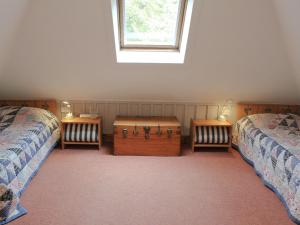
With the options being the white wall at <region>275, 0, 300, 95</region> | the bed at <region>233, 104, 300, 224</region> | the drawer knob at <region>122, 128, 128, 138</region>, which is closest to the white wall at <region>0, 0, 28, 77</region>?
the drawer knob at <region>122, 128, 128, 138</region>

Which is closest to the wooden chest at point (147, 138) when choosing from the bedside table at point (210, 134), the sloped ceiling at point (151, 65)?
the bedside table at point (210, 134)

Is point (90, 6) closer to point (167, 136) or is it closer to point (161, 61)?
point (161, 61)

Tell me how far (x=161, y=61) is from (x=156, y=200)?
153 cm

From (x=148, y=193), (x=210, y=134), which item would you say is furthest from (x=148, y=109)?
(x=148, y=193)

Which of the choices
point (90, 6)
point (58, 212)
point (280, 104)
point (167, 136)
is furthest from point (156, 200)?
point (280, 104)

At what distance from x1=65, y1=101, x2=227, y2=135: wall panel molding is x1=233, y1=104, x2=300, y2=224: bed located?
46cm

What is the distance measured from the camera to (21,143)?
2.49 meters

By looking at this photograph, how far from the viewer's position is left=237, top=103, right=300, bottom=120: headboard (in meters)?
3.47

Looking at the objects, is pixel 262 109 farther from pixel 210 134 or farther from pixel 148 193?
pixel 148 193

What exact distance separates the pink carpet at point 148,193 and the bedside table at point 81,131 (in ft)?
0.70

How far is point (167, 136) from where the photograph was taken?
3.16m

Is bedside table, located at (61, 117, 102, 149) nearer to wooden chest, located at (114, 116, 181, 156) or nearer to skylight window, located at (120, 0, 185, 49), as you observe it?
wooden chest, located at (114, 116, 181, 156)

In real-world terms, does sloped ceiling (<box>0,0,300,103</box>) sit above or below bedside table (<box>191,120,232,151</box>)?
above

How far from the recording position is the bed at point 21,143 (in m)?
1.99
